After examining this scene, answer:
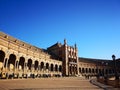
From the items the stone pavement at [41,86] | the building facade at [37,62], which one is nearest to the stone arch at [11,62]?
the building facade at [37,62]

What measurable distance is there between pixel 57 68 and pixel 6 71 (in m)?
30.9

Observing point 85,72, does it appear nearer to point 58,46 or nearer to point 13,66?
point 58,46

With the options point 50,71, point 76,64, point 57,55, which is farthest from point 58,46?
point 50,71

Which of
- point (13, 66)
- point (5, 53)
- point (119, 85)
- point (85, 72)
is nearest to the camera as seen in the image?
point (119, 85)

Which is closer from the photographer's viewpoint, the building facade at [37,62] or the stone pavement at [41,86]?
the stone pavement at [41,86]

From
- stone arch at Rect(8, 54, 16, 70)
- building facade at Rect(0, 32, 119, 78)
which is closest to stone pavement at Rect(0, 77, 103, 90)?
building facade at Rect(0, 32, 119, 78)

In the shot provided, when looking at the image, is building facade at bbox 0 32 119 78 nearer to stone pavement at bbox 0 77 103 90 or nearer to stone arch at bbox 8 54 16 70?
stone arch at bbox 8 54 16 70

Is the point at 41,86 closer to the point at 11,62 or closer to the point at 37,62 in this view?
the point at 11,62

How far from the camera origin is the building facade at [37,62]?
33.4 metres

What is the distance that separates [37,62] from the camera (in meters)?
48.5

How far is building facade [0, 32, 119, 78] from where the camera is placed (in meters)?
33.4

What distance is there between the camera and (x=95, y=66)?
85.4 m

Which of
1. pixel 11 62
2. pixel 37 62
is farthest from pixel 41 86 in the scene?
pixel 37 62

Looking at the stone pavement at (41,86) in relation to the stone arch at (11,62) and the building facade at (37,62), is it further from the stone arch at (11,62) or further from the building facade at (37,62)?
the stone arch at (11,62)
